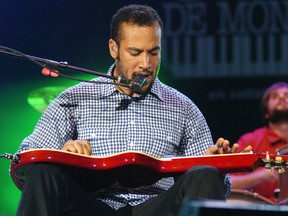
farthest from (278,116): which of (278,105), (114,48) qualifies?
(114,48)

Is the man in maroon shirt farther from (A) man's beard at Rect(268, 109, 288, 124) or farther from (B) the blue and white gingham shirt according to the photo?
(B) the blue and white gingham shirt

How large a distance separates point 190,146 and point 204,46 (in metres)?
2.27

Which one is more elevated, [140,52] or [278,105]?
[140,52]

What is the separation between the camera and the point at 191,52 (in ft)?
19.8

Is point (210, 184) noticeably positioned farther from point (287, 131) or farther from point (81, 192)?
point (287, 131)

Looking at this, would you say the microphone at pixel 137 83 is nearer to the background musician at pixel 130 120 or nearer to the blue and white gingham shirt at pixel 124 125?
the background musician at pixel 130 120

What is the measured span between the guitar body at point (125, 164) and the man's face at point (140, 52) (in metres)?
0.58

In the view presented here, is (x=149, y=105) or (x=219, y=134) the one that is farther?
(x=219, y=134)

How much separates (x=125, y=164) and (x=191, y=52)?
289 centimetres

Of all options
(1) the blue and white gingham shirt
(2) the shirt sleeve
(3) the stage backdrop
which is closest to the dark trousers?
(1) the blue and white gingham shirt

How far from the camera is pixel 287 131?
629cm

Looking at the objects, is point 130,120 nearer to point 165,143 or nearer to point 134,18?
point 165,143

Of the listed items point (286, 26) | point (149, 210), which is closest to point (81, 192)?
point (149, 210)

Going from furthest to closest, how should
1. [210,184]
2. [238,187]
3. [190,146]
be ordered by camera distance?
[238,187]
[190,146]
[210,184]
